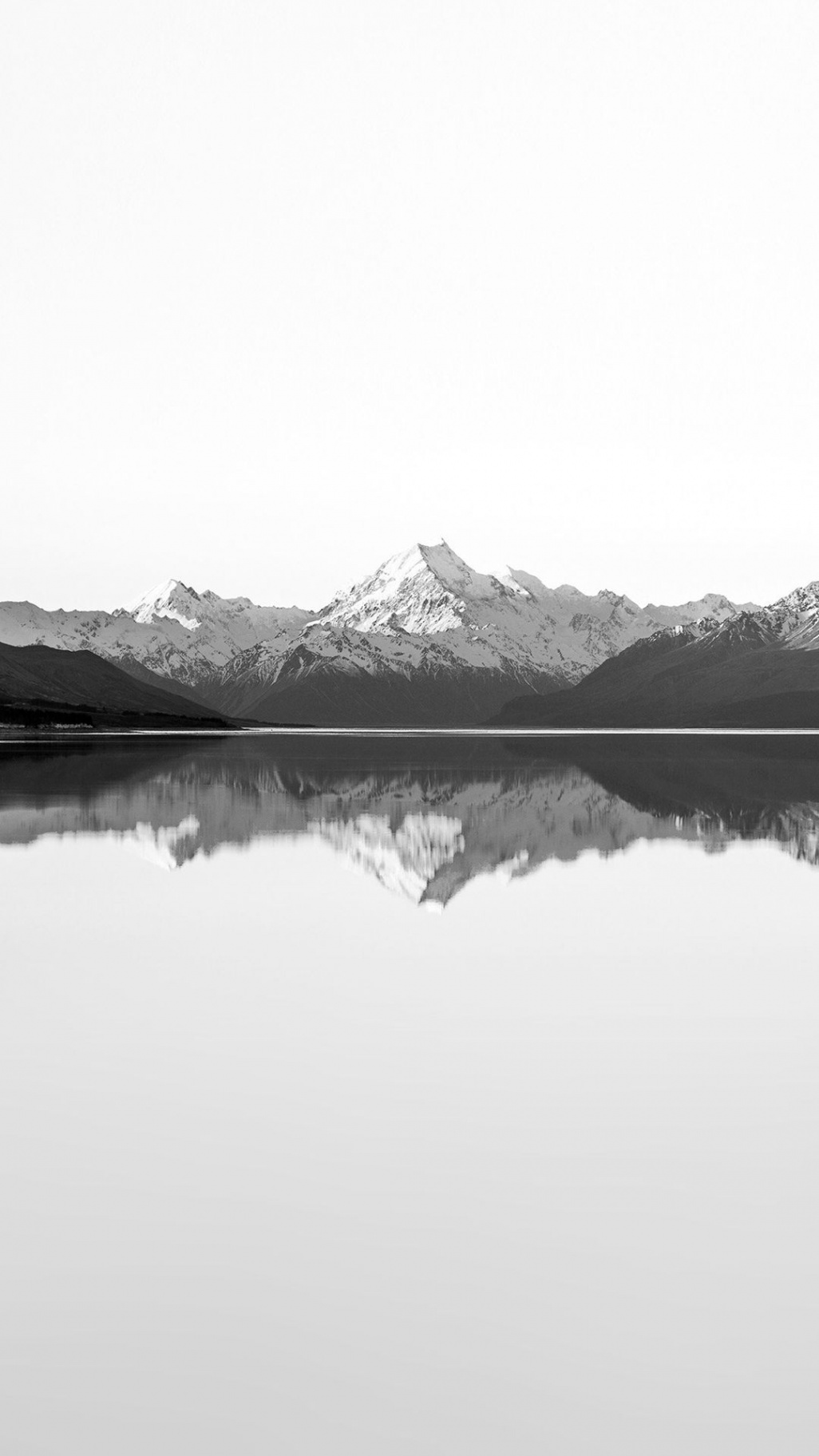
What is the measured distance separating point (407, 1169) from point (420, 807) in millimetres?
50099

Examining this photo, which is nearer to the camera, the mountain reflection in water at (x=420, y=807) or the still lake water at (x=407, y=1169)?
the still lake water at (x=407, y=1169)

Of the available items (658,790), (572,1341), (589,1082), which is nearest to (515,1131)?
(589,1082)

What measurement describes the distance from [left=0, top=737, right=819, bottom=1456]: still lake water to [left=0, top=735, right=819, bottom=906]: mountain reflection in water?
8.15m

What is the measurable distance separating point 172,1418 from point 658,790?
70758 mm

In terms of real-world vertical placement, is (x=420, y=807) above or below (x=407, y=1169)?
above

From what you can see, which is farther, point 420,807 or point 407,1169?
point 420,807

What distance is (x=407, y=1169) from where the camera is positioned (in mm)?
14727

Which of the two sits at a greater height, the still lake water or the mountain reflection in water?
the mountain reflection in water

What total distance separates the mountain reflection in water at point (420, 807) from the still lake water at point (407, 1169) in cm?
815

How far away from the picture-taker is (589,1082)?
729 inches

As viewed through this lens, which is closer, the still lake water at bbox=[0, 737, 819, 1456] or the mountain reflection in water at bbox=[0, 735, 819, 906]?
the still lake water at bbox=[0, 737, 819, 1456]

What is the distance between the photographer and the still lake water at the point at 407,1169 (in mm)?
10188

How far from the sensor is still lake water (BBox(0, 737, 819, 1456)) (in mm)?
10188

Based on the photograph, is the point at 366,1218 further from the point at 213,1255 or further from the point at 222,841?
the point at 222,841
